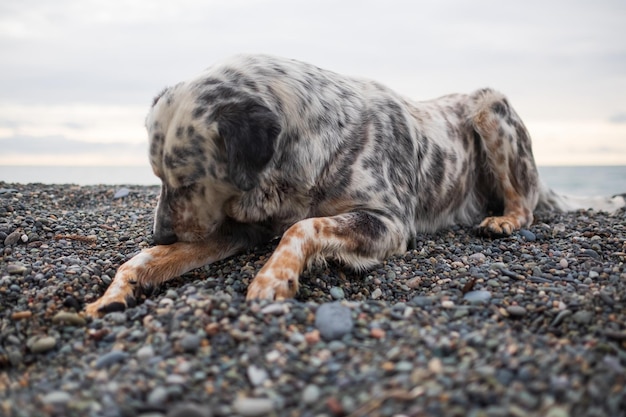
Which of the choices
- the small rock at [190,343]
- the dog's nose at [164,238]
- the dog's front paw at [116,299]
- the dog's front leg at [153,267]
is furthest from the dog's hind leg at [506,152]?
the small rock at [190,343]

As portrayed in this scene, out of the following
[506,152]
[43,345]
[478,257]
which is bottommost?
[43,345]

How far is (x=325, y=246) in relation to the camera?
351cm

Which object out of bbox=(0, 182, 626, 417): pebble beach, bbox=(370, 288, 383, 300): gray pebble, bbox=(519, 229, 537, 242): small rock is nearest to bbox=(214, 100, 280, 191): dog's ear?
bbox=(0, 182, 626, 417): pebble beach

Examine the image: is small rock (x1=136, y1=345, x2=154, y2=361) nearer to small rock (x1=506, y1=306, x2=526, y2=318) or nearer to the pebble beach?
the pebble beach

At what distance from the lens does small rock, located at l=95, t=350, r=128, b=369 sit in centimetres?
229

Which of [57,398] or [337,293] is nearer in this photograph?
[57,398]

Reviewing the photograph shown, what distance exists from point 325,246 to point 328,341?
46.3 inches

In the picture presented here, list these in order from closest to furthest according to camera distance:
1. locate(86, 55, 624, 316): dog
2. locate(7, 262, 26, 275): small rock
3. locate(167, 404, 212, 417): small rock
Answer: locate(167, 404, 212, 417): small rock, locate(86, 55, 624, 316): dog, locate(7, 262, 26, 275): small rock

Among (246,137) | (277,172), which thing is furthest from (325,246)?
(246,137)

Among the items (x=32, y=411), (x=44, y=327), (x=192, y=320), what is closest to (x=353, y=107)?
(x=192, y=320)

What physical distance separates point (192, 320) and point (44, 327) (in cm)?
89

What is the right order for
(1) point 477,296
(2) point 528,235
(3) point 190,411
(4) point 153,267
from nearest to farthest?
(3) point 190,411
(1) point 477,296
(4) point 153,267
(2) point 528,235

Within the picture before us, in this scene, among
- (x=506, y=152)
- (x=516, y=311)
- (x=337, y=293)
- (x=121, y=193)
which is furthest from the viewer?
(x=121, y=193)

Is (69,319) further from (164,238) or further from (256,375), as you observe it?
(256,375)
